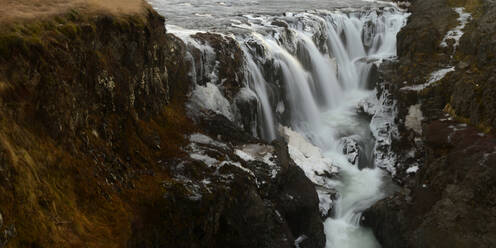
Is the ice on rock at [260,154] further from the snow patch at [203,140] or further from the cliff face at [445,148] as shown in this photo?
the cliff face at [445,148]

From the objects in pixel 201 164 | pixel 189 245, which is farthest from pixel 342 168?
pixel 189 245

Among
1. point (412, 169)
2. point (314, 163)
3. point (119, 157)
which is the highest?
point (119, 157)

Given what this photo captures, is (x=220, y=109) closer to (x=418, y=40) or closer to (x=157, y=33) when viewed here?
(x=157, y=33)

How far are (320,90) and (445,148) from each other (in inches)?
470

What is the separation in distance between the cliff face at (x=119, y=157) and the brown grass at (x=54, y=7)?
0.88ft

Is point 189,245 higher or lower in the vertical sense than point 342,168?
higher

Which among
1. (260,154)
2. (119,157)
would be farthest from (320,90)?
(119,157)

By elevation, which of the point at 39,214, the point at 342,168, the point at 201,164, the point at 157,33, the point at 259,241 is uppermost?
the point at 157,33

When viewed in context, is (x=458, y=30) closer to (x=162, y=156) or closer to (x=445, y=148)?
(x=445, y=148)

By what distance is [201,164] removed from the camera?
12969 mm

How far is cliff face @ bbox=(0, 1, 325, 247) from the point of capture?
340 inches

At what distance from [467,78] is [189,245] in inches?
590

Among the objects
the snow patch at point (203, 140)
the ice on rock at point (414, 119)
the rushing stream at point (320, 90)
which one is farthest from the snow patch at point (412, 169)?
the snow patch at point (203, 140)

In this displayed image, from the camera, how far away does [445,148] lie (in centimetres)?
1633
